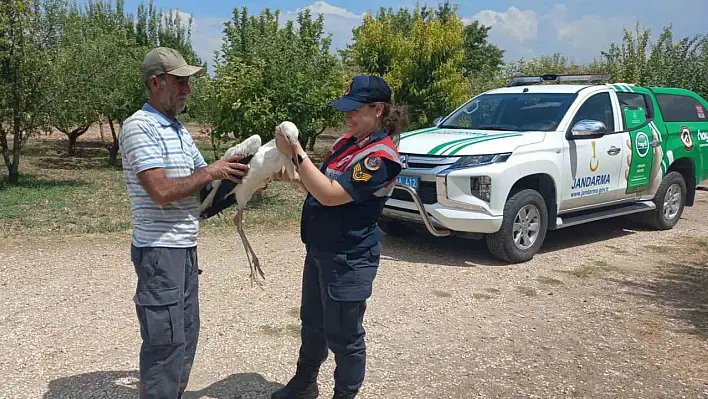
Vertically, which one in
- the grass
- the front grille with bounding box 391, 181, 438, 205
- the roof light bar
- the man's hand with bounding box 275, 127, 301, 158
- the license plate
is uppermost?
the roof light bar

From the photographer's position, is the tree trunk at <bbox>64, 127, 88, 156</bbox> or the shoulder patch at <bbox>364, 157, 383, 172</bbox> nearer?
the shoulder patch at <bbox>364, 157, 383, 172</bbox>

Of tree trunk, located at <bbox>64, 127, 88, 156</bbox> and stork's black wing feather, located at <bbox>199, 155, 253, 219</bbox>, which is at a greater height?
stork's black wing feather, located at <bbox>199, 155, 253, 219</bbox>

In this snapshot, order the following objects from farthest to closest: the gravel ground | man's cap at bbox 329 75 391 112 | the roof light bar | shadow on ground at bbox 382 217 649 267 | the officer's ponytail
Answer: the roof light bar < shadow on ground at bbox 382 217 649 267 < the gravel ground < the officer's ponytail < man's cap at bbox 329 75 391 112

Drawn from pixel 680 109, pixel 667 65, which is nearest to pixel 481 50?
pixel 667 65

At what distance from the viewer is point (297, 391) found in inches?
135

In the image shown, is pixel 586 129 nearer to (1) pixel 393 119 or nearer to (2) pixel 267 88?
(1) pixel 393 119

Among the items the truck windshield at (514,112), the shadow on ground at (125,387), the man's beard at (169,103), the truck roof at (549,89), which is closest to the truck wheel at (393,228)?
the truck windshield at (514,112)

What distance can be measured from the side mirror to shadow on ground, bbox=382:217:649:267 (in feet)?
4.64

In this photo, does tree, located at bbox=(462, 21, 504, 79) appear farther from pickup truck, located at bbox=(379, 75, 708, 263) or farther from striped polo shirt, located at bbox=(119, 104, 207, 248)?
striped polo shirt, located at bbox=(119, 104, 207, 248)

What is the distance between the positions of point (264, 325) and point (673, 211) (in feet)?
21.5

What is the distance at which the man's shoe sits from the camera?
11.2 feet

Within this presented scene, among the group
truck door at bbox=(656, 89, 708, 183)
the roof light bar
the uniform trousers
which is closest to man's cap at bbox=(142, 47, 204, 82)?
the uniform trousers

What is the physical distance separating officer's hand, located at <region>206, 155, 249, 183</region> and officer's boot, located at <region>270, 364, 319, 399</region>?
1191 mm

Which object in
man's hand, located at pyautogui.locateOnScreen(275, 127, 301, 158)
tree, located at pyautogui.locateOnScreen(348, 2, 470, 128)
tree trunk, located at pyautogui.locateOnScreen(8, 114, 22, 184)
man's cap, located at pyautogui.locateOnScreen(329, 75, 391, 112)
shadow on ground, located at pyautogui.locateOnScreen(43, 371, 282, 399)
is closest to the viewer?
man's hand, located at pyautogui.locateOnScreen(275, 127, 301, 158)
